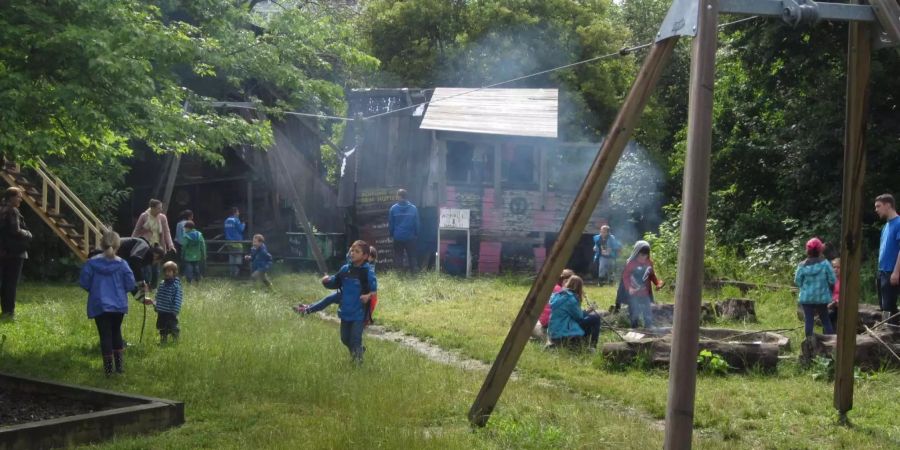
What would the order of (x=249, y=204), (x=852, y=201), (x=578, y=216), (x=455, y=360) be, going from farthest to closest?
(x=249, y=204), (x=455, y=360), (x=852, y=201), (x=578, y=216)

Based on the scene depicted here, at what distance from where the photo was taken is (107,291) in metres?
10.1

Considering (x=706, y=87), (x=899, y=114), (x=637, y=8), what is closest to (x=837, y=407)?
(x=706, y=87)

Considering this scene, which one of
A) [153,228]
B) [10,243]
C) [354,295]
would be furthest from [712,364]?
[153,228]

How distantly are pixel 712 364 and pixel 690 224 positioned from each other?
15.6ft

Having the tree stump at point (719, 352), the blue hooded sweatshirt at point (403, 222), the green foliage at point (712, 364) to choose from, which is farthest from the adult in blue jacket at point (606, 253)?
the green foliage at point (712, 364)

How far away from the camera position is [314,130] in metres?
29.2

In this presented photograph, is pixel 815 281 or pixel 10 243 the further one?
pixel 10 243

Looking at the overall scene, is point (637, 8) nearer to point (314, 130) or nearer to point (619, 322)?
point (314, 130)

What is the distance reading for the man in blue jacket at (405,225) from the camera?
23.0 meters

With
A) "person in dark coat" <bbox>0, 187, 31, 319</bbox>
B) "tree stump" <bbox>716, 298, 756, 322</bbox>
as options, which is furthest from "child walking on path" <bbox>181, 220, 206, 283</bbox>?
"tree stump" <bbox>716, 298, 756, 322</bbox>

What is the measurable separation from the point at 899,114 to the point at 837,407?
11366 millimetres

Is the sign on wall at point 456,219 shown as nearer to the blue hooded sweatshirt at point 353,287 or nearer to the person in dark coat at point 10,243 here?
the person in dark coat at point 10,243

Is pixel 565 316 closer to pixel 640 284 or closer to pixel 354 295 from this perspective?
pixel 640 284

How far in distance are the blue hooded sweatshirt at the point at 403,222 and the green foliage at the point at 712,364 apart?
12.7 meters
